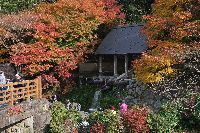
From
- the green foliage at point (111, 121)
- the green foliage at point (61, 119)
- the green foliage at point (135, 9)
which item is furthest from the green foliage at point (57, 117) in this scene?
the green foliage at point (135, 9)

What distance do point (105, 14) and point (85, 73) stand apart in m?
4.52

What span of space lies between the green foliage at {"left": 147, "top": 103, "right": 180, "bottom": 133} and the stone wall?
4.49m

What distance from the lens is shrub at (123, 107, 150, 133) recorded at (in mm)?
15812

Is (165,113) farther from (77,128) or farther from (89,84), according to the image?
(89,84)

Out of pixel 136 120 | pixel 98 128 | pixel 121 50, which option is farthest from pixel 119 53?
pixel 136 120

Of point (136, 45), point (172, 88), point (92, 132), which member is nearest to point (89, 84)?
point (136, 45)

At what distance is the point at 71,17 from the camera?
81.7 feet

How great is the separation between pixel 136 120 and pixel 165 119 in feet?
4.19

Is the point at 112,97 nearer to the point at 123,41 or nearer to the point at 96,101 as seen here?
the point at 96,101

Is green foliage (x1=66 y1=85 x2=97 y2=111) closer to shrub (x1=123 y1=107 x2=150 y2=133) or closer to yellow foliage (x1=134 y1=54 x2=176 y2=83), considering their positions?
yellow foliage (x1=134 y1=54 x2=176 y2=83)

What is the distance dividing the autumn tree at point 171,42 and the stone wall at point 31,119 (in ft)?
17.7

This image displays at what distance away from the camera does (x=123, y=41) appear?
2702cm

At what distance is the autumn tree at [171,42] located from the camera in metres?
18.4

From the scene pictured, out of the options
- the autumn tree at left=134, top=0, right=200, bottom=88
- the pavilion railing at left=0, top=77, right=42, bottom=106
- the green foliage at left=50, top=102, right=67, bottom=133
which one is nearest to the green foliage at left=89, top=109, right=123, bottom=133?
the green foliage at left=50, top=102, right=67, bottom=133
